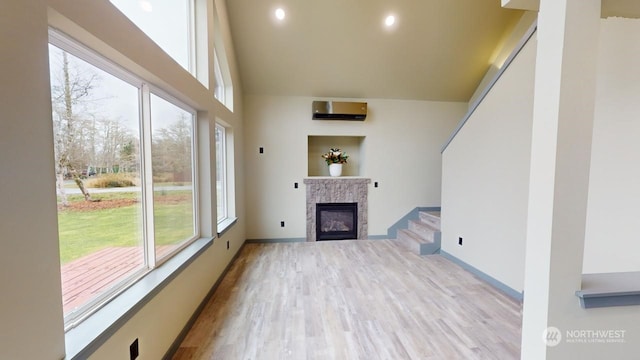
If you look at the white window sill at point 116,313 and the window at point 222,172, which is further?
the window at point 222,172

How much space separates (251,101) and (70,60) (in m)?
3.53

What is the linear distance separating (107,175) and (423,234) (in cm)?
423

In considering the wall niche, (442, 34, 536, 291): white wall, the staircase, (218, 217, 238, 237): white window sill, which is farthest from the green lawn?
the staircase

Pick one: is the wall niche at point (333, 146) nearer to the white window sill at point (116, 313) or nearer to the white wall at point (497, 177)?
the white wall at point (497, 177)

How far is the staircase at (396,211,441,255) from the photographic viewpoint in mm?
4047

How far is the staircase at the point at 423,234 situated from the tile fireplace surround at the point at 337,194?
747 millimetres

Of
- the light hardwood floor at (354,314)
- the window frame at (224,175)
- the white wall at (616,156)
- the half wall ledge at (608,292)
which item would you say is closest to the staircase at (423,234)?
the light hardwood floor at (354,314)

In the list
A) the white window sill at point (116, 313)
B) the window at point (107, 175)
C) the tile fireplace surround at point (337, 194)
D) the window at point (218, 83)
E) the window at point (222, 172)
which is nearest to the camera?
the white window sill at point (116, 313)

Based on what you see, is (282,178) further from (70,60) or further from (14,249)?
(14,249)

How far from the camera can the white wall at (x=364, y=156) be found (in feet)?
15.3

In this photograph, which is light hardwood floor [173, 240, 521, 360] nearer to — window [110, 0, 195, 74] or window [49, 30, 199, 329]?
window [49, 30, 199, 329]

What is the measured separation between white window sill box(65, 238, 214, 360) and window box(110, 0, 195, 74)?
1.62 meters

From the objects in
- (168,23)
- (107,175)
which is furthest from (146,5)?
(107,175)

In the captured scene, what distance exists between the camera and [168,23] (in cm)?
214
